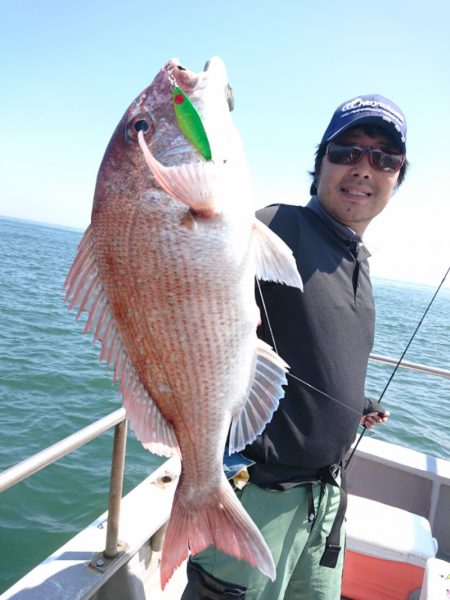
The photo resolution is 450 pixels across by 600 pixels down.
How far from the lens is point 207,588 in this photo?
1589 millimetres

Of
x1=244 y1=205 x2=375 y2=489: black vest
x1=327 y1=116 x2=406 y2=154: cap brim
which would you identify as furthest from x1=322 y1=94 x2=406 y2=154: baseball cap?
x1=244 y1=205 x2=375 y2=489: black vest

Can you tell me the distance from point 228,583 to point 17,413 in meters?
7.08

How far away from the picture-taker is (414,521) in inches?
119

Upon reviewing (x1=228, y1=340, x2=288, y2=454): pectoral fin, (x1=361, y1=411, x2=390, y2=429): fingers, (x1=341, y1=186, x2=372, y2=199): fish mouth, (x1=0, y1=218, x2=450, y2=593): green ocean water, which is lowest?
(x1=0, y1=218, x2=450, y2=593): green ocean water

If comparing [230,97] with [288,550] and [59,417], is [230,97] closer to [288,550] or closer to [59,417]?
[288,550]

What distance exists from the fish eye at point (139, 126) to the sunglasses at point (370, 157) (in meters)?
1.05

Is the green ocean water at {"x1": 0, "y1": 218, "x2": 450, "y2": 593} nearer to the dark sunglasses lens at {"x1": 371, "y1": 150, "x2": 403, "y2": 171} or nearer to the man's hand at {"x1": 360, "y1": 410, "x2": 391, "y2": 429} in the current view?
the man's hand at {"x1": 360, "y1": 410, "x2": 391, "y2": 429}

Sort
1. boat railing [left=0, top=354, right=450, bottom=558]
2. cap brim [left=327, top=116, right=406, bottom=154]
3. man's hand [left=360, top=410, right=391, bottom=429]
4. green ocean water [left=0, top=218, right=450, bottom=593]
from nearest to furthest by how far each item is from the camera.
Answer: boat railing [left=0, top=354, right=450, bottom=558]
cap brim [left=327, top=116, right=406, bottom=154]
man's hand [left=360, top=410, right=391, bottom=429]
green ocean water [left=0, top=218, right=450, bottom=593]

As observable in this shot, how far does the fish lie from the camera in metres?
1.21

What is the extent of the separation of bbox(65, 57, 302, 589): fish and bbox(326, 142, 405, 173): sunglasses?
0.85 metres

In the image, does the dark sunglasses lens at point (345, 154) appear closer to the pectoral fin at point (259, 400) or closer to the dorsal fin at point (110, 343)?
the pectoral fin at point (259, 400)

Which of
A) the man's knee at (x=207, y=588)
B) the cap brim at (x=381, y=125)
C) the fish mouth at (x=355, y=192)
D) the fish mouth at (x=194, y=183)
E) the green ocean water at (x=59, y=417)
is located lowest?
the green ocean water at (x=59, y=417)

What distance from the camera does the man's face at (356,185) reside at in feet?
6.59

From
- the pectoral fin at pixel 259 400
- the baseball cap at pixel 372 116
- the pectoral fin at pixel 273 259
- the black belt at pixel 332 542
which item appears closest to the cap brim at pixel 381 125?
the baseball cap at pixel 372 116
